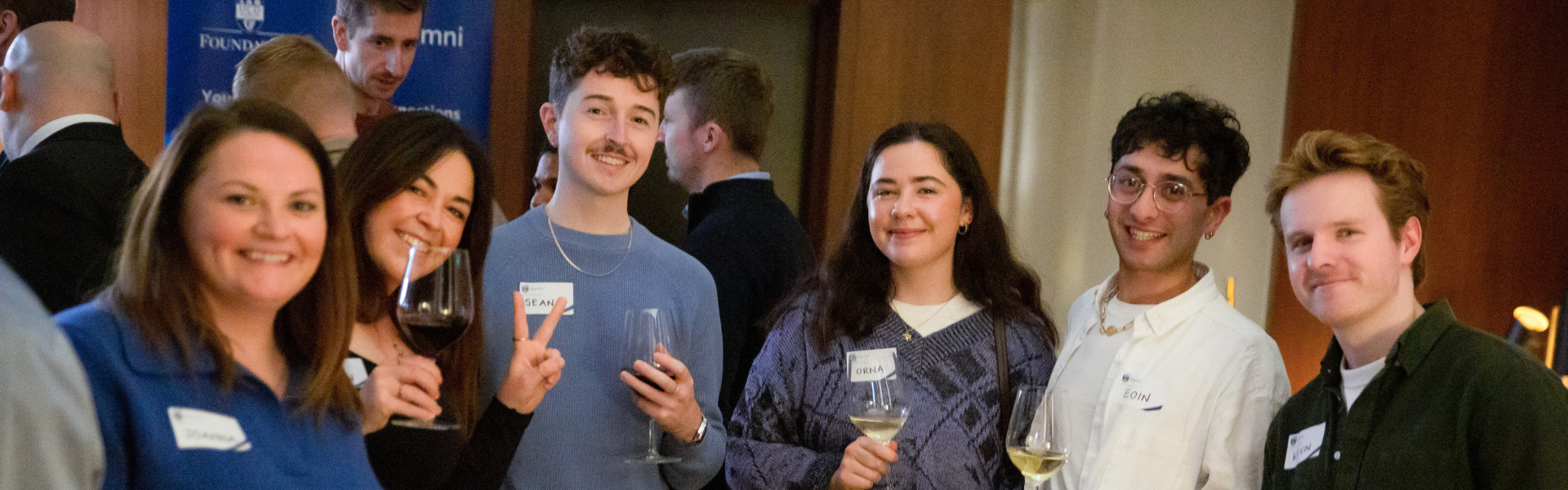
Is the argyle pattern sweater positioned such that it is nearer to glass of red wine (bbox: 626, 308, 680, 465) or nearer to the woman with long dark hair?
glass of red wine (bbox: 626, 308, 680, 465)

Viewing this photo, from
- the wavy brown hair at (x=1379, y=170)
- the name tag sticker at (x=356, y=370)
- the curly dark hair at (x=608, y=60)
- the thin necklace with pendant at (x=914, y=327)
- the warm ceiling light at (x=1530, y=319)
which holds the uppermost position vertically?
the curly dark hair at (x=608, y=60)

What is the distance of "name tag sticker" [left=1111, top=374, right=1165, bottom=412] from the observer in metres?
2.18

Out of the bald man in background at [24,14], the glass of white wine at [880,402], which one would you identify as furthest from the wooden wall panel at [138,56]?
the glass of white wine at [880,402]

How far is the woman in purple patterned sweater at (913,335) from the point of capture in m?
2.32

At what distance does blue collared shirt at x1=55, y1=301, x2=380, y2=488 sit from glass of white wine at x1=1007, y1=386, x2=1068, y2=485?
113 centimetres

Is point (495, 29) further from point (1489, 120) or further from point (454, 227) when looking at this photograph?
point (1489, 120)

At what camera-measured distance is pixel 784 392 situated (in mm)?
2441

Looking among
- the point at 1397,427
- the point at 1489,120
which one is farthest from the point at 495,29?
the point at 1489,120

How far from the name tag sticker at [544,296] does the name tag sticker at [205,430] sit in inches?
34.4

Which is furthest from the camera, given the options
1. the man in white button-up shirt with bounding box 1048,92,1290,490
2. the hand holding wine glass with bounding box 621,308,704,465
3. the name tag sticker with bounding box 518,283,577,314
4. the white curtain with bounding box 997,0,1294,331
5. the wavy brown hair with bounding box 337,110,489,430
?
the white curtain with bounding box 997,0,1294,331

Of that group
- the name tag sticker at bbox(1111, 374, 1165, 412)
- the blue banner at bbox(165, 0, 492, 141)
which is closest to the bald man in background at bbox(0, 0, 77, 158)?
the blue banner at bbox(165, 0, 492, 141)

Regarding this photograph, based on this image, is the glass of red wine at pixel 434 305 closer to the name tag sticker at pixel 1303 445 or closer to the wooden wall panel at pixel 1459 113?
the name tag sticker at pixel 1303 445

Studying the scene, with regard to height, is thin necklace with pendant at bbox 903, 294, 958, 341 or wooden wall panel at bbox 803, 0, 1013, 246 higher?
A: wooden wall panel at bbox 803, 0, 1013, 246

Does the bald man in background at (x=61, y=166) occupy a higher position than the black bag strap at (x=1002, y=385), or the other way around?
the bald man in background at (x=61, y=166)
